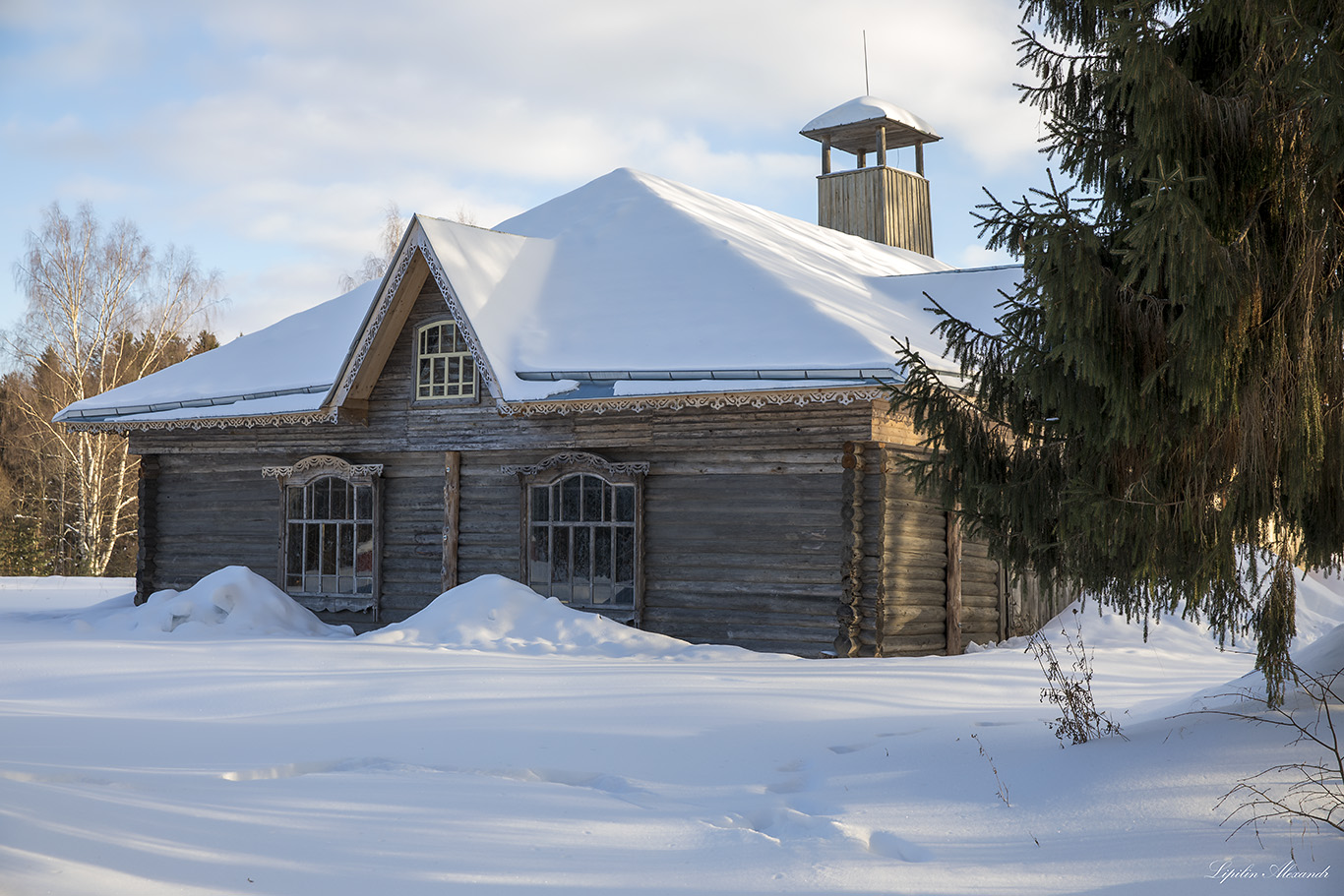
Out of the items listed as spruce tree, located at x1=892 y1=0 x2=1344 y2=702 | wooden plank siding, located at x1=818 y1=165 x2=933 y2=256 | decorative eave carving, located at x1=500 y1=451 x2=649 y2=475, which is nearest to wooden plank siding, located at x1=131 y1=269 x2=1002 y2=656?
decorative eave carving, located at x1=500 y1=451 x2=649 y2=475

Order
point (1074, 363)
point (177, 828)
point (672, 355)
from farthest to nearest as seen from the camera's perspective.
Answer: point (672, 355) → point (1074, 363) → point (177, 828)

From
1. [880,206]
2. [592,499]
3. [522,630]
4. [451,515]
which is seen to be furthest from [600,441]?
[880,206]

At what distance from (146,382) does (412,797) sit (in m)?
14.6

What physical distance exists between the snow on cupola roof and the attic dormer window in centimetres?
1098

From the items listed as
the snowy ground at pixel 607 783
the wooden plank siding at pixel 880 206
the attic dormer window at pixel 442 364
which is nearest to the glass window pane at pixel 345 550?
the attic dormer window at pixel 442 364

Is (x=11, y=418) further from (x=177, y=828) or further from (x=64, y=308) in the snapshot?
(x=177, y=828)

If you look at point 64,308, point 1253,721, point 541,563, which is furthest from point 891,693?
point 64,308

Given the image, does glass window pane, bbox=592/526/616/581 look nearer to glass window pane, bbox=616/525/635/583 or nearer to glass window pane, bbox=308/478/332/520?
glass window pane, bbox=616/525/635/583

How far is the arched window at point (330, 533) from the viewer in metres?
15.7

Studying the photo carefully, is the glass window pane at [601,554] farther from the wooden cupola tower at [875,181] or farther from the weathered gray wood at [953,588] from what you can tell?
the wooden cupola tower at [875,181]

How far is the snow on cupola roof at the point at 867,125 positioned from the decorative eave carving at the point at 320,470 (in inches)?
485

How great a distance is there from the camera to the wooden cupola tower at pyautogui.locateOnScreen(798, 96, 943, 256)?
22.7 metres

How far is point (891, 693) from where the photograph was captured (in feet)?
29.9

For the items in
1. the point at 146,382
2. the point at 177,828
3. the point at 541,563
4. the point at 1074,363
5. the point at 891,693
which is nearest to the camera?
the point at 177,828
